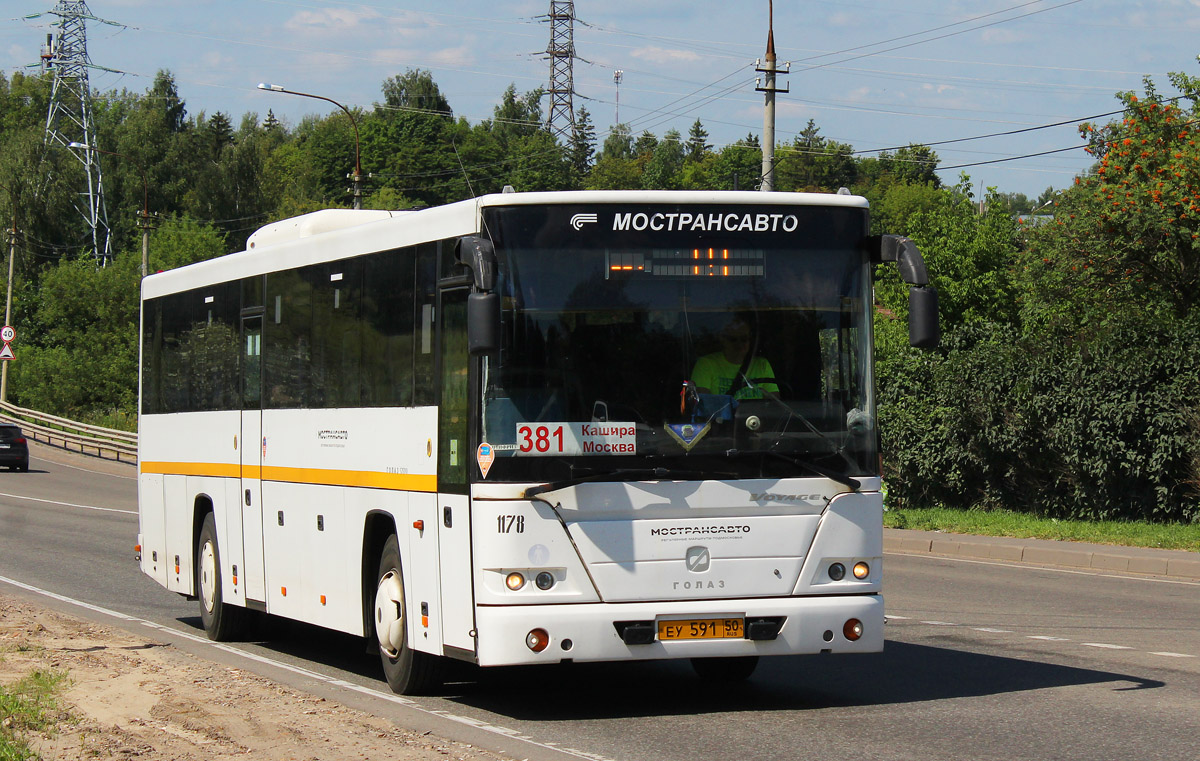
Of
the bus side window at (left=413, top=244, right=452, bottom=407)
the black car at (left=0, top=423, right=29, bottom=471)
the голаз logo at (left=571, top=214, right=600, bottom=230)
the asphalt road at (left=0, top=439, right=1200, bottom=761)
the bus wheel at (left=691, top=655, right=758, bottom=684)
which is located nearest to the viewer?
the asphalt road at (left=0, top=439, right=1200, bottom=761)

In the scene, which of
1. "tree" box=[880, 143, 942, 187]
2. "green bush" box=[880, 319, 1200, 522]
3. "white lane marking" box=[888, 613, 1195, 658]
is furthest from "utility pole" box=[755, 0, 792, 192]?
"tree" box=[880, 143, 942, 187]

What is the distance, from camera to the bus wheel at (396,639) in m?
10.1

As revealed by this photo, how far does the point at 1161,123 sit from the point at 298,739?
25.1 meters

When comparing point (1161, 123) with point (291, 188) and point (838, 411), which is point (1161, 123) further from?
point (291, 188)

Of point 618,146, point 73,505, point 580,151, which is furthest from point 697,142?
point 73,505

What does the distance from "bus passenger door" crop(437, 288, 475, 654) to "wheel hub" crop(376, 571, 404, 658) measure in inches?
33.0

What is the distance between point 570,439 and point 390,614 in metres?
2.14

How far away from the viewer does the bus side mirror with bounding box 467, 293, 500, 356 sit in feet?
28.3

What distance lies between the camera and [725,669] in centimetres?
1066

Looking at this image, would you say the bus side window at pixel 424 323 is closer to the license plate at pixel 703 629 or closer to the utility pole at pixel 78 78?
the license plate at pixel 703 629

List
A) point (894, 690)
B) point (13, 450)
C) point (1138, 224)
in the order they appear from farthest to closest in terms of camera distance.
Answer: point (13, 450) < point (1138, 224) < point (894, 690)

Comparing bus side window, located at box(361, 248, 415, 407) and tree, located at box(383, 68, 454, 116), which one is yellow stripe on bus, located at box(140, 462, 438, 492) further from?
tree, located at box(383, 68, 454, 116)

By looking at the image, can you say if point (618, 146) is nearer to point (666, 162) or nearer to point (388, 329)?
point (666, 162)

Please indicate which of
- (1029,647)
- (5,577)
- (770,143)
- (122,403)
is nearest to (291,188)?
(122,403)
